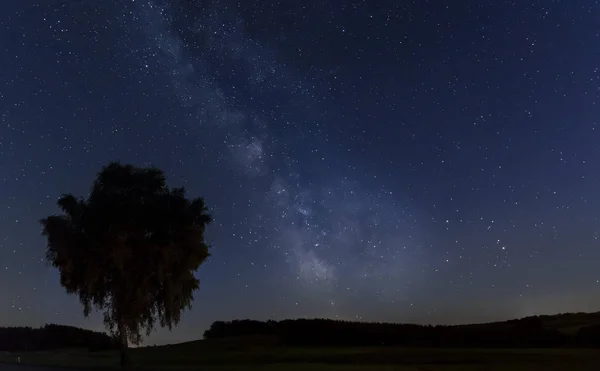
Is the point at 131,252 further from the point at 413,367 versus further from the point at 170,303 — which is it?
the point at 413,367

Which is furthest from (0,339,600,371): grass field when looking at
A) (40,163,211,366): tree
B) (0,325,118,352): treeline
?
(0,325,118,352): treeline

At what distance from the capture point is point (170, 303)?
41094 millimetres

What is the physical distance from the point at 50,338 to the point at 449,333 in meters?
53.7

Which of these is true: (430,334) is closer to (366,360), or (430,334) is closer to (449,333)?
(449,333)

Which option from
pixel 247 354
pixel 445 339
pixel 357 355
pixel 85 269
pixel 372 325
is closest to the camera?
pixel 85 269

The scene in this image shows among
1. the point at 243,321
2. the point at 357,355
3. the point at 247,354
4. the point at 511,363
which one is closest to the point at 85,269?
the point at 247,354

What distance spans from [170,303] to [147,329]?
2681mm

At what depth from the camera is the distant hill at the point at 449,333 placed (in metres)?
50.1

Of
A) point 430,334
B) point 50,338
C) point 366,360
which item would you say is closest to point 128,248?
point 366,360

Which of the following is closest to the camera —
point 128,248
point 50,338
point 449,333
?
point 128,248

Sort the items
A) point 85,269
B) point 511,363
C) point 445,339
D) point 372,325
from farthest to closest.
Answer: point 372,325 → point 445,339 → point 85,269 → point 511,363

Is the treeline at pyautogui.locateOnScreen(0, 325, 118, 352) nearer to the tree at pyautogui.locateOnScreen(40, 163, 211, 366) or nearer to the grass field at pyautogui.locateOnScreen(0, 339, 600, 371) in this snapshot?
the grass field at pyautogui.locateOnScreen(0, 339, 600, 371)

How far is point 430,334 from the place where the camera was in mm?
56938

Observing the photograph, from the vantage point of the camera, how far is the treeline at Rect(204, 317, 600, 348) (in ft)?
163
